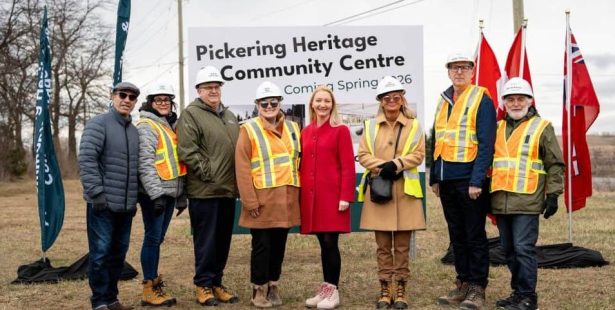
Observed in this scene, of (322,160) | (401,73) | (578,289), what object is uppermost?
(401,73)

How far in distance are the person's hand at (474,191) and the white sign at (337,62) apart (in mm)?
2753

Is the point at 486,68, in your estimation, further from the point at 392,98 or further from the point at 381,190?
the point at 381,190

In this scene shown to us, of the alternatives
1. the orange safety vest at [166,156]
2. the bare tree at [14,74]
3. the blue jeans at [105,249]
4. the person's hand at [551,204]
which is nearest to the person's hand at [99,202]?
the blue jeans at [105,249]

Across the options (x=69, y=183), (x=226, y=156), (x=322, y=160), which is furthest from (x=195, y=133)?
(x=69, y=183)

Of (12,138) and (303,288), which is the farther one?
(12,138)

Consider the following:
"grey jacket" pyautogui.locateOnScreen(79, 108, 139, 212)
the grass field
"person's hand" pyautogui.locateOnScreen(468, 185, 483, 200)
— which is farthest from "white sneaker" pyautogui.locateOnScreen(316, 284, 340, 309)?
"grey jacket" pyautogui.locateOnScreen(79, 108, 139, 212)

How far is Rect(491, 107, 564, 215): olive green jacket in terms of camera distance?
5730mm

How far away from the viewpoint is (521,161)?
19.0 ft

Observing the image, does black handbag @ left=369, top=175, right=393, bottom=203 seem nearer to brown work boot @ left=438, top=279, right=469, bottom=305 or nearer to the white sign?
brown work boot @ left=438, top=279, right=469, bottom=305

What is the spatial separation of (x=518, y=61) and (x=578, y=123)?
43.7 inches

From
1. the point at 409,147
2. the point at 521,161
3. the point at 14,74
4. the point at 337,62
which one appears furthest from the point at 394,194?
the point at 14,74

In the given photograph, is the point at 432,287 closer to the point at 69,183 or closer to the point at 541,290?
the point at 541,290

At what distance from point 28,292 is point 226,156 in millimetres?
2645

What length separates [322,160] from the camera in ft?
20.0
